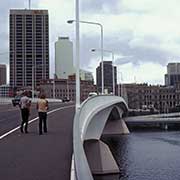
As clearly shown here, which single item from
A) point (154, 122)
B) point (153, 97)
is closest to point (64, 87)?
point (154, 122)

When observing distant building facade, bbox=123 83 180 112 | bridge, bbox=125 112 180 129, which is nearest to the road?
bridge, bbox=125 112 180 129

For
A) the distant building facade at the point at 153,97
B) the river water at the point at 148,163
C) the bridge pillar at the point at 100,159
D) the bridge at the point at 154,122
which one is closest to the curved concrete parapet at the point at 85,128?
the bridge pillar at the point at 100,159

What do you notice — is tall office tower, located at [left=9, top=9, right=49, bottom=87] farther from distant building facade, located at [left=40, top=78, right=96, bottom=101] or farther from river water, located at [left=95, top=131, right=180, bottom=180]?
river water, located at [left=95, top=131, right=180, bottom=180]

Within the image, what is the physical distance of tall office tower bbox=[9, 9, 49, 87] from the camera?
104 m

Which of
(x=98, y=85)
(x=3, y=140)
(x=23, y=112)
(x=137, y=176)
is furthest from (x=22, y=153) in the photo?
(x=98, y=85)

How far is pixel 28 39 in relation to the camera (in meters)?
110

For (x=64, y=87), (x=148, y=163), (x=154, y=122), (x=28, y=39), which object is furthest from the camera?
(x=64, y=87)

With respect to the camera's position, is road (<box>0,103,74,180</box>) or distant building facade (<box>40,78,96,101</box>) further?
distant building facade (<box>40,78,96,101</box>)

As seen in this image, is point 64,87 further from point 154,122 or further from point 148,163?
point 148,163

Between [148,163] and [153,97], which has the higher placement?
[153,97]

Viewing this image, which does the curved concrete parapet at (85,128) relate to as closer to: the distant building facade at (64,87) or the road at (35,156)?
the road at (35,156)

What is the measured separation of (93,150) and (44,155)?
71.8ft

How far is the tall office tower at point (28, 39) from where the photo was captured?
4090 inches

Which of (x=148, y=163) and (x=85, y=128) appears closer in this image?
(x=85, y=128)
